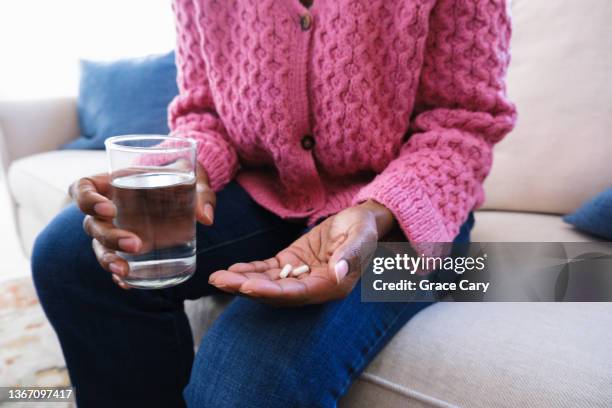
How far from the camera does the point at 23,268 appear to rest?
65.2 inches

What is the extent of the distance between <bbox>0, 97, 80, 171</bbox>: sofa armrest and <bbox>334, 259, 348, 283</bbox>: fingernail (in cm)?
173

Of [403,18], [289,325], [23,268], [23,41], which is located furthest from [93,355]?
[23,41]

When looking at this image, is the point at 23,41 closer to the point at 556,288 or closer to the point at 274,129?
the point at 274,129

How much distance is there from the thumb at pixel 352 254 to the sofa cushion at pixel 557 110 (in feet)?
2.03

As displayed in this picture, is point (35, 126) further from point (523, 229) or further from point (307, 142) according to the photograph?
point (523, 229)

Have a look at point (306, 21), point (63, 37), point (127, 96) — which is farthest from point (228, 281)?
point (63, 37)

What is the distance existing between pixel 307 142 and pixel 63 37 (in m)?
2.52

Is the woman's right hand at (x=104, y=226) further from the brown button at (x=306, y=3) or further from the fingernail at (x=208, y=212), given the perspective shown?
the brown button at (x=306, y=3)

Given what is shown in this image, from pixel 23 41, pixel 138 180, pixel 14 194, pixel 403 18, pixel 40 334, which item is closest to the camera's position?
pixel 138 180

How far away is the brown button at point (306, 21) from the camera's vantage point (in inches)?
25.4

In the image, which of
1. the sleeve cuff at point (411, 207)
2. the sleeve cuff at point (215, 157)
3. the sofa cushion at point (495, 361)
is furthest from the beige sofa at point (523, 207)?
the sleeve cuff at point (215, 157)

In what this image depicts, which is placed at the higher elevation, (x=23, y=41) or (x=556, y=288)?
(x=23, y=41)

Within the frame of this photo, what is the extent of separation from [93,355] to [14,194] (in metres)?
1.31

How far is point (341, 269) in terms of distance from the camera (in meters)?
0.43
